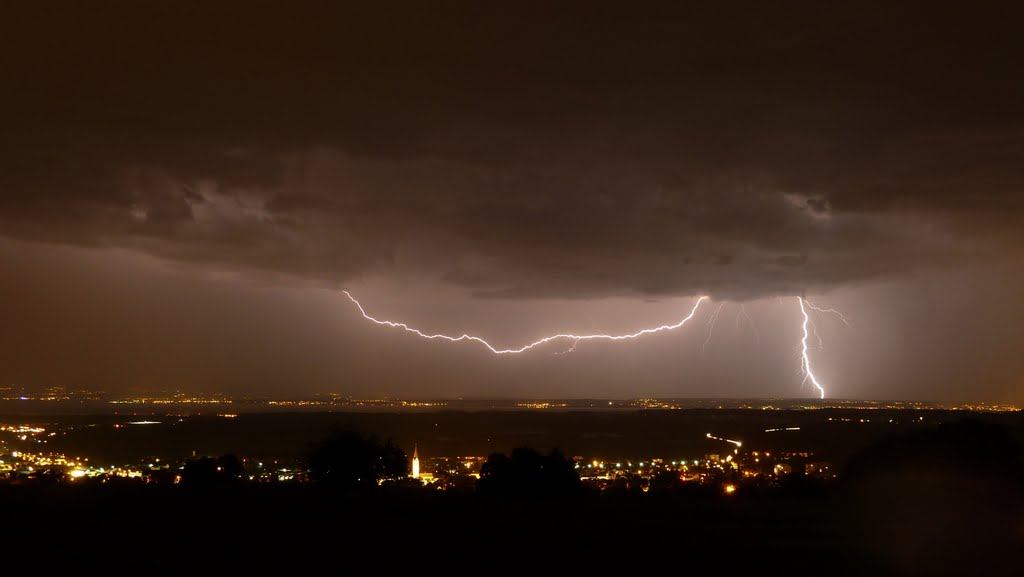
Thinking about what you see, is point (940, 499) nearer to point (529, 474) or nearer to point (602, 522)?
point (602, 522)

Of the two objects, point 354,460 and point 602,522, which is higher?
point 602,522

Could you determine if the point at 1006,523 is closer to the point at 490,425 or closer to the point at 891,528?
the point at 891,528

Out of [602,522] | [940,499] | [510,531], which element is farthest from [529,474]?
[510,531]

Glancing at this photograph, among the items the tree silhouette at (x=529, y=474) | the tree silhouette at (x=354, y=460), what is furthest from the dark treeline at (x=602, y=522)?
the tree silhouette at (x=354, y=460)

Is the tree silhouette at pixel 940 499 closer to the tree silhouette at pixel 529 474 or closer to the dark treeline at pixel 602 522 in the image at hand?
the dark treeline at pixel 602 522

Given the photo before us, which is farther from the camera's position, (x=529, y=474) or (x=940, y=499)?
(x=529, y=474)

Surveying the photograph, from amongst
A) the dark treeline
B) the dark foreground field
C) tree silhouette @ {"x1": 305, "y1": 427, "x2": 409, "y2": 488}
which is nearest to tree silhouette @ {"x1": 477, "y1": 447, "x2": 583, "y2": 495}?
tree silhouette @ {"x1": 305, "y1": 427, "x2": 409, "y2": 488}
